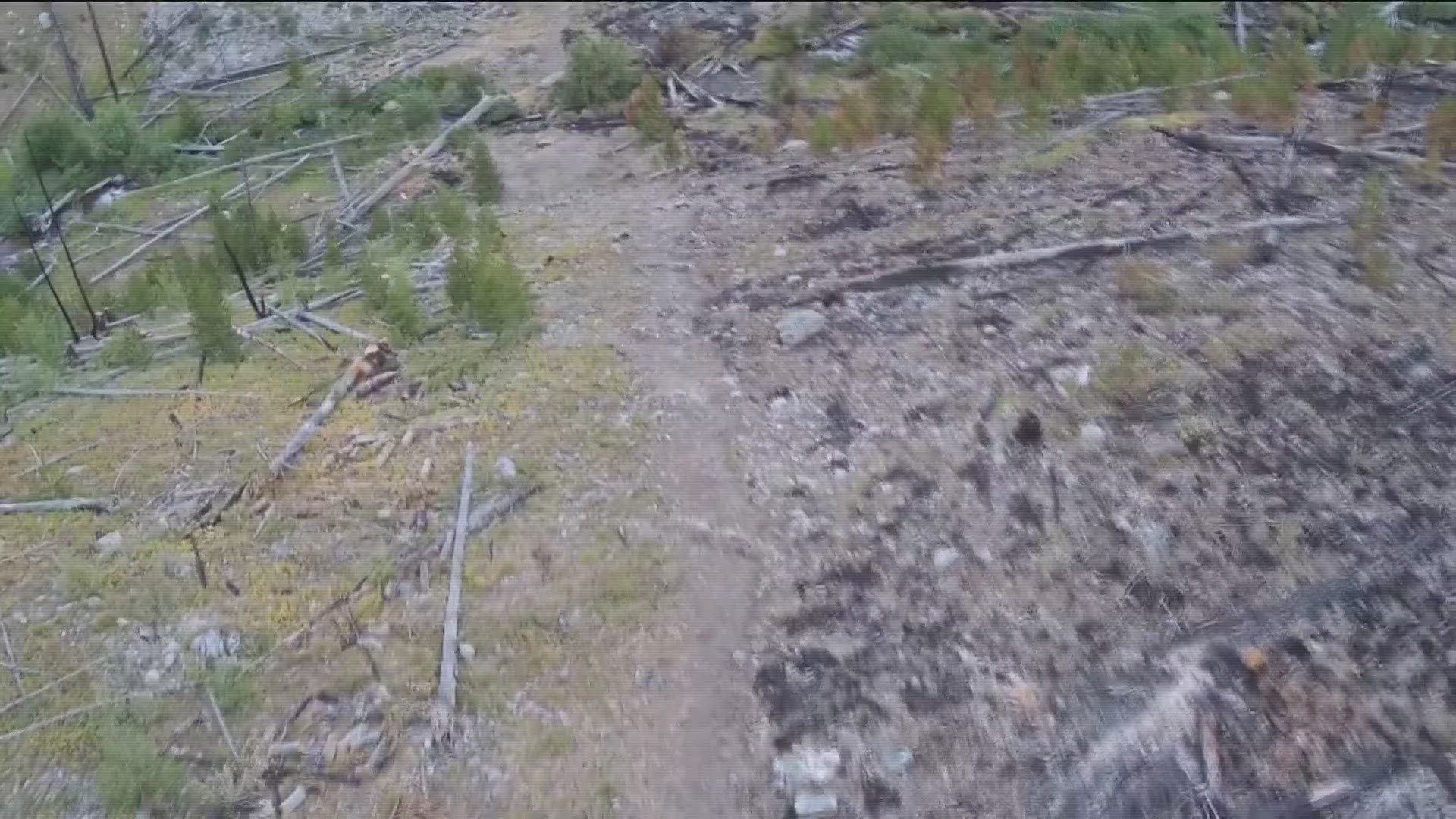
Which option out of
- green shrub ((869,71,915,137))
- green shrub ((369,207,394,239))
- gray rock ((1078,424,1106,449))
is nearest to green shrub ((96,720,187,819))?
gray rock ((1078,424,1106,449))

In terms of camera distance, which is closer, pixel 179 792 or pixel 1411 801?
pixel 1411 801

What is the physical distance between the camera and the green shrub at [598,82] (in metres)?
9.96

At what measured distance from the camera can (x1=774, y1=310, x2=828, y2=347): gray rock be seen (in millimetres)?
5465

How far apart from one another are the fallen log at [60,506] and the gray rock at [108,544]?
8.7 inches

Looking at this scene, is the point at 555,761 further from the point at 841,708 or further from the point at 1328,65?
the point at 1328,65

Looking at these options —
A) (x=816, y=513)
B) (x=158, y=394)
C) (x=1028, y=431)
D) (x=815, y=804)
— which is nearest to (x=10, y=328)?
(x=158, y=394)

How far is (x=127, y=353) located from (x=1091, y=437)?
4911mm

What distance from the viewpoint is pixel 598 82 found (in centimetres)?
1000

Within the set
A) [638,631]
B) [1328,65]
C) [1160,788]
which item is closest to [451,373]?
[638,631]

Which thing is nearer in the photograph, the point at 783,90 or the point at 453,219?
the point at 453,219

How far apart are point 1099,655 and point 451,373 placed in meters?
3.25

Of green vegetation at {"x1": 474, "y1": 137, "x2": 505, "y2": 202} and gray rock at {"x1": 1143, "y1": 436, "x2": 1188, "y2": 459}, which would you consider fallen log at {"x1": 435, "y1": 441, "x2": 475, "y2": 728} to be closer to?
gray rock at {"x1": 1143, "y1": 436, "x2": 1188, "y2": 459}

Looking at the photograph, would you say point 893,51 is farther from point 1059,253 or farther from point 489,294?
point 489,294

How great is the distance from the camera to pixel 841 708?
360 cm
